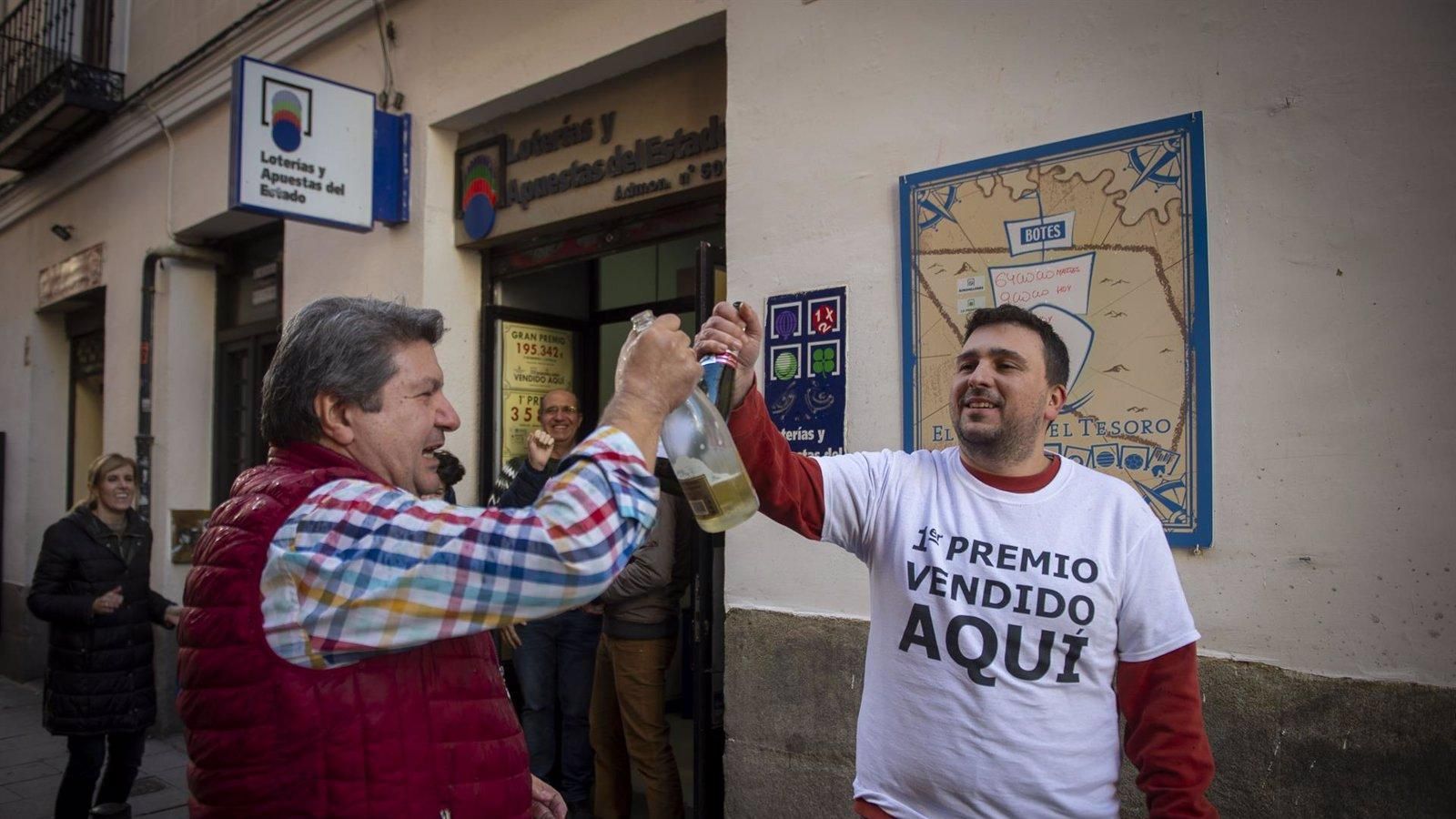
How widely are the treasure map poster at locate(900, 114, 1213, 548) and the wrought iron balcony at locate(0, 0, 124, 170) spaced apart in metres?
8.55

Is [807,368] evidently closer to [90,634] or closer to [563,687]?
[563,687]

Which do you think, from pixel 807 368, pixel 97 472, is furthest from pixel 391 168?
pixel 807 368

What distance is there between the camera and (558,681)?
16.6 feet

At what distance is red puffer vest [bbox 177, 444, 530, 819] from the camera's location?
4.89ft

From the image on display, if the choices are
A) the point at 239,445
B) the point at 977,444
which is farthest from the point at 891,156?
the point at 239,445

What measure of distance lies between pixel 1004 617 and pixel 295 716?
4.67ft

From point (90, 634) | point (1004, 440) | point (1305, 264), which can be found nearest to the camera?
point (1004, 440)

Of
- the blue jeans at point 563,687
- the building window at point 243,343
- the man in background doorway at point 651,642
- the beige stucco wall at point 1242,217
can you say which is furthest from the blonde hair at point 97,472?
the beige stucco wall at point 1242,217

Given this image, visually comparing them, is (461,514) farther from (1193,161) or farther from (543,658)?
(543,658)

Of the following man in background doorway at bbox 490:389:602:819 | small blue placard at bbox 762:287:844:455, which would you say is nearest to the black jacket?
man in background doorway at bbox 490:389:602:819

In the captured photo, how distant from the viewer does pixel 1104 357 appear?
3236mm

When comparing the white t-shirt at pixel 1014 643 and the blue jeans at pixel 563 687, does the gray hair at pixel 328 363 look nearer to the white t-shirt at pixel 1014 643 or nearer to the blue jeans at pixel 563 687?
the white t-shirt at pixel 1014 643

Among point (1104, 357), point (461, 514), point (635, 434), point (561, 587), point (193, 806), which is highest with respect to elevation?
point (1104, 357)

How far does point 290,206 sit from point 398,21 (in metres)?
1.62
